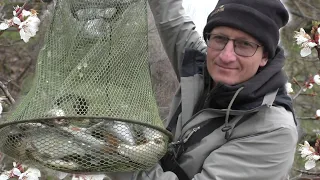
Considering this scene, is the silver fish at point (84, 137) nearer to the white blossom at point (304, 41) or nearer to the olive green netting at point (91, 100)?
the olive green netting at point (91, 100)

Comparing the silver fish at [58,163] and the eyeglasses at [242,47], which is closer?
the silver fish at [58,163]

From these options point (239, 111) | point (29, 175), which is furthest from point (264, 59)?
point (29, 175)

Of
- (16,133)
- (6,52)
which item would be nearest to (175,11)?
(16,133)

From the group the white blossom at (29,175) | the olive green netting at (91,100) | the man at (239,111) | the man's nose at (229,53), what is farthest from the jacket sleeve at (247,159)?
the white blossom at (29,175)

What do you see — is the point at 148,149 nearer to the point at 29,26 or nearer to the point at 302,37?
the point at 29,26

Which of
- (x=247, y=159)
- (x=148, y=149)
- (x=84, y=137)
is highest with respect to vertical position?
(x=84, y=137)

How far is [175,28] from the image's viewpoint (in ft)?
6.63

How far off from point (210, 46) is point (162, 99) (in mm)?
879

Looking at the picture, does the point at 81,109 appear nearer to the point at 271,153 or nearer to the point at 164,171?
the point at 164,171

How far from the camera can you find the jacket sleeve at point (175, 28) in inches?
78.9

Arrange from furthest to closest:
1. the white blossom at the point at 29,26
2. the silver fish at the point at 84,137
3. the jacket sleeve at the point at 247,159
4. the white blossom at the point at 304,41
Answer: the white blossom at the point at 304,41
the white blossom at the point at 29,26
the jacket sleeve at the point at 247,159
the silver fish at the point at 84,137

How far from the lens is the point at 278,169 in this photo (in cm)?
168

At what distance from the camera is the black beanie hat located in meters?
1.66

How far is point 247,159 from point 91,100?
502 mm
